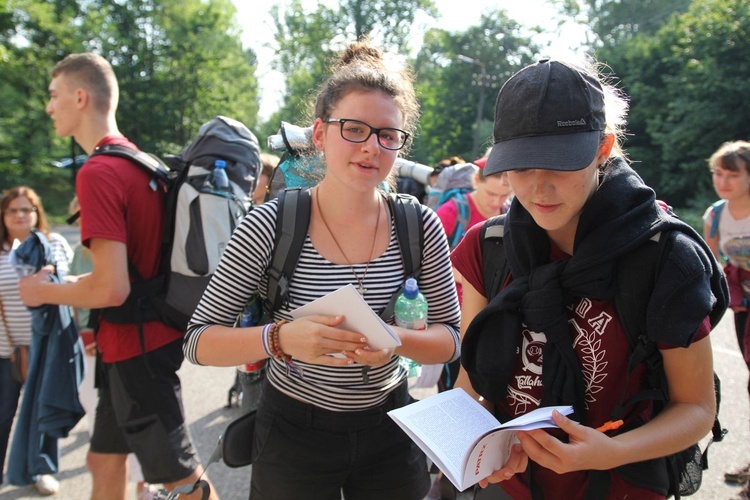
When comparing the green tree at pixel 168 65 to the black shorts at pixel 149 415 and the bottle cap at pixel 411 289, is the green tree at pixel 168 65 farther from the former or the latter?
the bottle cap at pixel 411 289

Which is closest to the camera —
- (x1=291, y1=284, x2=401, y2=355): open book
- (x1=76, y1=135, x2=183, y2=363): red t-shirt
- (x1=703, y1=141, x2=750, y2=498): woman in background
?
(x1=291, y1=284, x2=401, y2=355): open book

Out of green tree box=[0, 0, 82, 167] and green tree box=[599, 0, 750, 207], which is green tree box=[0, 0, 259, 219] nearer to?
green tree box=[0, 0, 82, 167]

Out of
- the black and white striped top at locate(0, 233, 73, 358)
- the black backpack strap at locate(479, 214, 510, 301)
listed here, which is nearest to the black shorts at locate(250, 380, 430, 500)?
the black backpack strap at locate(479, 214, 510, 301)

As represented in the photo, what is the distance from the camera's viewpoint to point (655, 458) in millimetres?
1339

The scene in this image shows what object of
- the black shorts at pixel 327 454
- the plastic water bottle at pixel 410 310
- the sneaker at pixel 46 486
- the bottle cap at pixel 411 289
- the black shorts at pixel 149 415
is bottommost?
the sneaker at pixel 46 486

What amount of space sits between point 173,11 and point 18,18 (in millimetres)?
8190

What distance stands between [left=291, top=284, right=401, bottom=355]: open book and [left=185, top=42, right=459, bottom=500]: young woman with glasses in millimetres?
157

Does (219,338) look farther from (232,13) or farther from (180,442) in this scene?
(232,13)

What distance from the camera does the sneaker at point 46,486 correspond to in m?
3.38

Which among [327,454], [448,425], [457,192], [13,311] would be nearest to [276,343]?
[327,454]

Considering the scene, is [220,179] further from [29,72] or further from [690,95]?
[29,72]

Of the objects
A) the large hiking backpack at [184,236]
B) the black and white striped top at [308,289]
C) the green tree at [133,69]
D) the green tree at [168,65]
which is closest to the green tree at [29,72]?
the green tree at [133,69]

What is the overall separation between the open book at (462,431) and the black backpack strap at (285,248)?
62cm

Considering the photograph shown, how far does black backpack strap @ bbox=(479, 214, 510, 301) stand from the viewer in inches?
61.6
